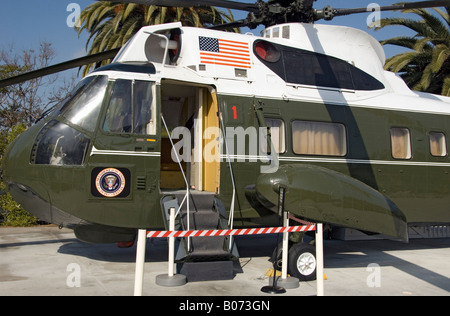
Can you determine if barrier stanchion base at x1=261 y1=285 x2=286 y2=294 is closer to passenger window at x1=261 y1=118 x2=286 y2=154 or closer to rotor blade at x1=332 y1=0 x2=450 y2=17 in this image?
passenger window at x1=261 y1=118 x2=286 y2=154

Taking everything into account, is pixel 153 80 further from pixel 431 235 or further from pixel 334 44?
pixel 431 235

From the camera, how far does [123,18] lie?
17.1 metres

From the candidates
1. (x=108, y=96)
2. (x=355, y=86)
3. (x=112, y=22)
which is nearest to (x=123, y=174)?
(x=108, y=96)

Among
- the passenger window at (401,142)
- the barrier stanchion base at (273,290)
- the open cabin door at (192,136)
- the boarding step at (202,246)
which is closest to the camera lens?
the barrier stanchion base at (273,290)

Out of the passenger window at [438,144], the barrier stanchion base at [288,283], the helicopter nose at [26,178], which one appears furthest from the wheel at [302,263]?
the passenger window at [438,144]

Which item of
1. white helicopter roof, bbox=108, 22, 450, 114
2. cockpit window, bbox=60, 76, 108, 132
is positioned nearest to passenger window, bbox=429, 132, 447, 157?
white helicopter roof, bbox=108, 22, 450, 114

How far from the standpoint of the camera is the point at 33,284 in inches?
253

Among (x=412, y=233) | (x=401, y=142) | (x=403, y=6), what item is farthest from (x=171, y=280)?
(x=412, y=233)

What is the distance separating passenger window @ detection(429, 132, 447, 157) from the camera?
9297 millimetres

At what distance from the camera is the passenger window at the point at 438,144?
366 inches

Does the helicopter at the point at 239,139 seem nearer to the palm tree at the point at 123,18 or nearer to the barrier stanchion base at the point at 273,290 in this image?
the barrier stanchion base at the point at 273,290

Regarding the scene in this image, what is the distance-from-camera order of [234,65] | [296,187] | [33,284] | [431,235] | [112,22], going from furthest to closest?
[112,22]
[431,235]
[234,65]
[296,187]
[33,284]

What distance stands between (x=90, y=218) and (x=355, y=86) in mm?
5613

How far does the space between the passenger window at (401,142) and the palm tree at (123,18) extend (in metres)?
10.5
